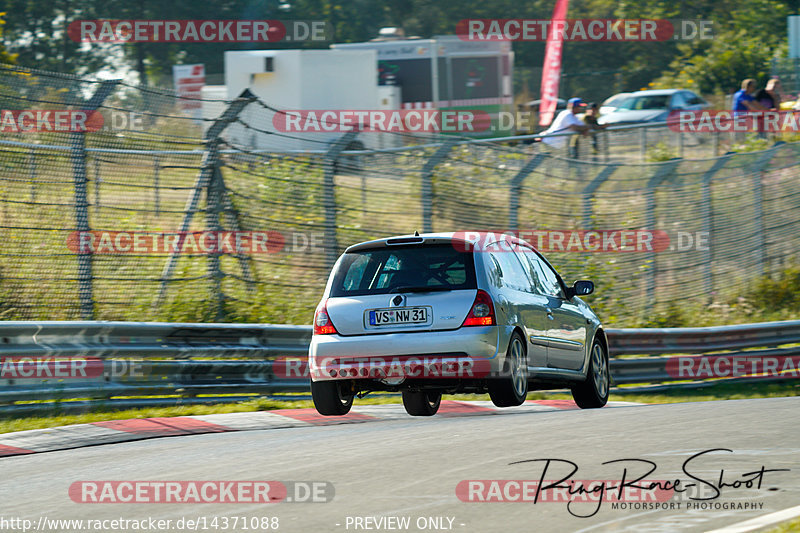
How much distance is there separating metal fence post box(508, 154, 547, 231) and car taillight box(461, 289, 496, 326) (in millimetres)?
7462

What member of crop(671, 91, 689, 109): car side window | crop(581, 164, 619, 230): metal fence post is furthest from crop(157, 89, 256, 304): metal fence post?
crop(671, 91, 689, 109): car side window

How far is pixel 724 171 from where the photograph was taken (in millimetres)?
18750

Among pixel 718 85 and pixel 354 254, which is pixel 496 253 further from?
pixel 718 85

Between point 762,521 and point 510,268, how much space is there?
415 cm

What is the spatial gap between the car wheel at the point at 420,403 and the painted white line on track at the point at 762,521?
5.26m

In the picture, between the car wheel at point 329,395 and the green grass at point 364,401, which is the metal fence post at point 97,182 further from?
the car wheel at point 329,395

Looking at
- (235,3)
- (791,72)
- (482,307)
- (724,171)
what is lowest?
(482,307)

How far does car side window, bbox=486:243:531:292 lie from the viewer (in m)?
9.70

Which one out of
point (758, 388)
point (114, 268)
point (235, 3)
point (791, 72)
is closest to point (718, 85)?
point (791, 72)

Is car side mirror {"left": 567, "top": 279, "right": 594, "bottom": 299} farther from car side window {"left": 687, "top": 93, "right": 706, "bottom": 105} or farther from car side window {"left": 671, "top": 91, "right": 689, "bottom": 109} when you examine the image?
car side window {"left": 687, "top": 93, "right": 706, "bottom": 105}

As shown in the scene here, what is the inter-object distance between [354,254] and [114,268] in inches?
175

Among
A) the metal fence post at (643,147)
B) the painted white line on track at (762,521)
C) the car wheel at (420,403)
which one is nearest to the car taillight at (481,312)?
the car wheel at (420,403)

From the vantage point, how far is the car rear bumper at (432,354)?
357 inches

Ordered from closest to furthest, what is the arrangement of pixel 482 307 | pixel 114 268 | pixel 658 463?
pixel 658 463 → pixel 482 307 → pixel 114 268
